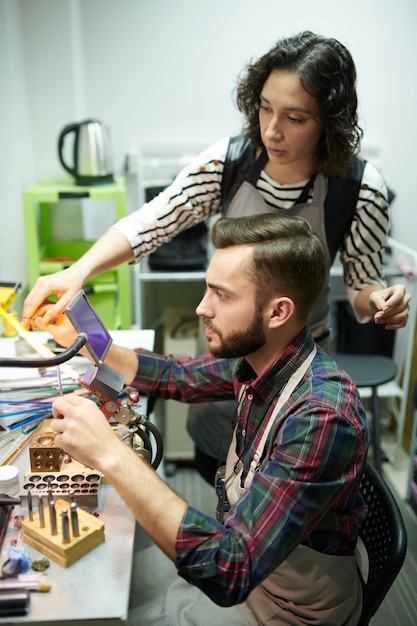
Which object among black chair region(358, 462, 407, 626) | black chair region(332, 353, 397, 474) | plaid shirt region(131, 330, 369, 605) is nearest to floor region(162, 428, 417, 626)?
black chair region(332, 353, 397, 474)

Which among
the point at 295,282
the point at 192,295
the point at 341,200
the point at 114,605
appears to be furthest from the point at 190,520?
the point at 192,295

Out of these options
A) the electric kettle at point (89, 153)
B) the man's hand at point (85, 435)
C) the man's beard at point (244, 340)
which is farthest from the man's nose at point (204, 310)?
the electric kettle at point (89, 153)

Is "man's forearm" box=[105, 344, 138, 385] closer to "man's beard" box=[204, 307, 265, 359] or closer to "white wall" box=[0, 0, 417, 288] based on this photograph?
"man's beard" box=[204, 307, 265, 359]

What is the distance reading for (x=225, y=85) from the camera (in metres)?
2.79

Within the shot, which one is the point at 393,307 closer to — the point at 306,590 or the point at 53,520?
the point at 306,590

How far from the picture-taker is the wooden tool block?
0.95 m

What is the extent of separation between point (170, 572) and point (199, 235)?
161 cm

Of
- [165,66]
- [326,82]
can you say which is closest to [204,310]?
[326,82]

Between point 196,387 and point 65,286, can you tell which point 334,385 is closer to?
point 196,387

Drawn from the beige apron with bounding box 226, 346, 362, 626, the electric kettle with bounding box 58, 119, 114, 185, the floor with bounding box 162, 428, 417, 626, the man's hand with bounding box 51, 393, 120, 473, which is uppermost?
the electric kettle with bounding box 58, 119, 114, 185

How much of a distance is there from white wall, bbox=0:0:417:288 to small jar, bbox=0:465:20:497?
4.92 ft

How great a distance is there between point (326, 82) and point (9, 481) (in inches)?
44.5

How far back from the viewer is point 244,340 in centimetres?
122

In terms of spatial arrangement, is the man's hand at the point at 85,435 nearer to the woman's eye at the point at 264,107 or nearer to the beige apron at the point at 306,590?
the beige apron at the point at 306,590
